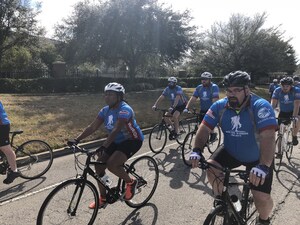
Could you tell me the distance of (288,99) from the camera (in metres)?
8.12

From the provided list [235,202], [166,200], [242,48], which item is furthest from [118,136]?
[242,48]

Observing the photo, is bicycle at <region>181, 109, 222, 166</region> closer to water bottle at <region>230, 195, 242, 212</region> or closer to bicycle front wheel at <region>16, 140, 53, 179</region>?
bicycle front wheel at <region>16, 140, 53, 179</region>

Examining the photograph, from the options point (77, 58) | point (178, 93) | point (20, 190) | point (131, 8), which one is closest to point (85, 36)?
point (77, 58)

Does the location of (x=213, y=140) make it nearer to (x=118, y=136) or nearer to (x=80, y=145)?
(x=80, y=145)

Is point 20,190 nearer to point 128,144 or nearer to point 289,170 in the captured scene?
point 128,144

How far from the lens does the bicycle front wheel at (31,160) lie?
21.3 ft

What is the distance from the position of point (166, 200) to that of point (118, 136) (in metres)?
1.47

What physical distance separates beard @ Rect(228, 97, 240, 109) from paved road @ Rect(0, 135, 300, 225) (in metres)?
1.96

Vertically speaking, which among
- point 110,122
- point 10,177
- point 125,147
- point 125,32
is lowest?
point 10,177

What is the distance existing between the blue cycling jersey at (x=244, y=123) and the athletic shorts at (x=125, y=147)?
1341 mm

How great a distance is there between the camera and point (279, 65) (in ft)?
146

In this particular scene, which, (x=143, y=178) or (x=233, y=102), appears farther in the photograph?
(x=143, y=178)

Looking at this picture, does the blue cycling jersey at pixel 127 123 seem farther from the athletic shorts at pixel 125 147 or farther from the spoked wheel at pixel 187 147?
the spoked wheel at pixel 187 147

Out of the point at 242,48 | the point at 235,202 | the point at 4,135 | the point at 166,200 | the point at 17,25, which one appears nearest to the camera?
the point at 235,202
